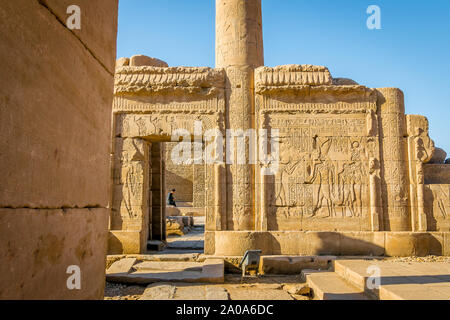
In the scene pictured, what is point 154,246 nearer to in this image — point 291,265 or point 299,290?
point 291,265

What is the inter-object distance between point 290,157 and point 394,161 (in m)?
2.37

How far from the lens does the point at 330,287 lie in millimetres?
5031

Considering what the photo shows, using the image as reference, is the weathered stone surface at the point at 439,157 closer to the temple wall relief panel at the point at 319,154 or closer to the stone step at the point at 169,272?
the temple wall relief panel at the point at 319,154

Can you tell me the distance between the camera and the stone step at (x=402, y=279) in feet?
12.7

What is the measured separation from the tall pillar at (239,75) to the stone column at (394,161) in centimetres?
300

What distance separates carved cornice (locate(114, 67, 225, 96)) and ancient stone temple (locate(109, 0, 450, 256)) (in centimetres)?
2

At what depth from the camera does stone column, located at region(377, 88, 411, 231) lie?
25.1 ft

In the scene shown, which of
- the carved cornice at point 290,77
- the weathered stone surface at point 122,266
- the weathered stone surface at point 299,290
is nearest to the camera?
the weathered stone surface at point 299,290

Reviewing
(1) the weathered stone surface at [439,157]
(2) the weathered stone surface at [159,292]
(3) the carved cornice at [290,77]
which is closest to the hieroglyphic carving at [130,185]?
(2) the weathered stone surface at [159,292]

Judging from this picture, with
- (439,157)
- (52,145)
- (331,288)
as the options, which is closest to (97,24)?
(52,145)

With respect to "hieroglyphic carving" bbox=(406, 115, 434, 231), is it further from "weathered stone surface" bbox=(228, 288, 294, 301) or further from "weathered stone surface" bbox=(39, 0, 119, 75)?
"weathered stone surface" bbox=(39, 0, 119, 75)

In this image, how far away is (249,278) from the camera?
6.39 m
